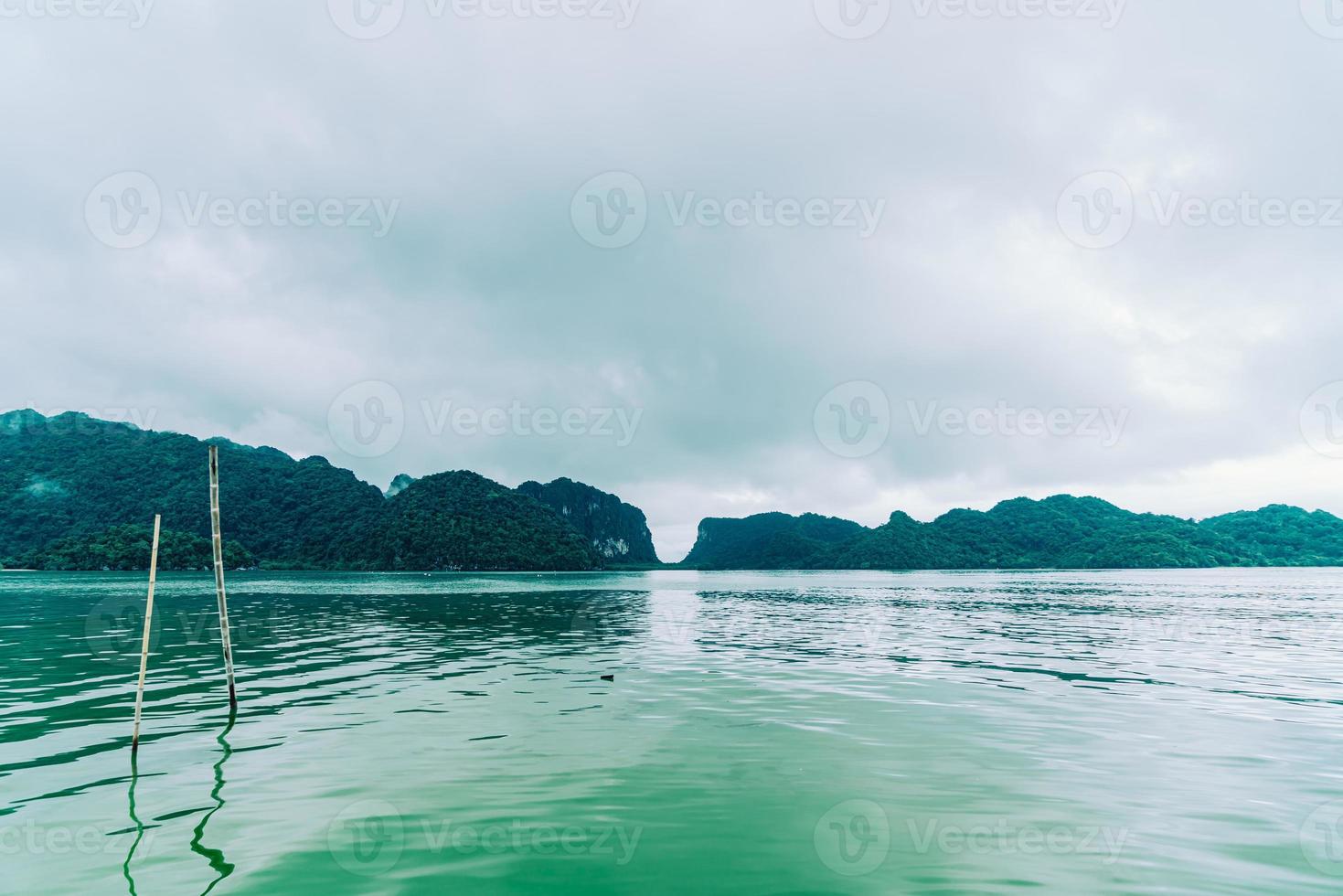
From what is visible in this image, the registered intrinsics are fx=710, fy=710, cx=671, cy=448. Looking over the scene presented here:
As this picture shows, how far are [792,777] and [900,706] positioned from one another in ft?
32.1

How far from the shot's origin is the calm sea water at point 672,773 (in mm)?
11289

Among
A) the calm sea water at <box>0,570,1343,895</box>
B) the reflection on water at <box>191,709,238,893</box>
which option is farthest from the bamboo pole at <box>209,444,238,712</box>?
the reflection on water at <box>191,709,238,893</box>

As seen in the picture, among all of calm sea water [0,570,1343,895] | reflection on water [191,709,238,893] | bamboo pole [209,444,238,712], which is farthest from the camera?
bamboo pole [209,444,238,712]

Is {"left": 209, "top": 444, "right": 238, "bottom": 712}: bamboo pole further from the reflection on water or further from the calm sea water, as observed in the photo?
the reflection on water

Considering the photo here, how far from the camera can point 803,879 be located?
430 inches

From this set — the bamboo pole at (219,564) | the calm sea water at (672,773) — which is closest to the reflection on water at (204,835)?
the calm sea water at (672,773)

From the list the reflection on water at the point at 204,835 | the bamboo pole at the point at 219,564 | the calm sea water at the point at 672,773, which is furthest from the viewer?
the bamboo pole at the point at 219,564

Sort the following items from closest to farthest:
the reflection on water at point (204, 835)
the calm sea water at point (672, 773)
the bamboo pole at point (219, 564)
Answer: the reflection on water at point (204, 835), the calm sea water at point (672, 773), the bamboo pole at point (219, 564)

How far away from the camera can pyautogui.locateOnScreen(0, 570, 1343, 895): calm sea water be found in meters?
11.3

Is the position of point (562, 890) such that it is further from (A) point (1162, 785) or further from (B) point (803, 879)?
(A) point (1162, 785)

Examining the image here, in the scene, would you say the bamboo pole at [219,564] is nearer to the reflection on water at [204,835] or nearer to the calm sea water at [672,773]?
the calm sea water at [672,773]

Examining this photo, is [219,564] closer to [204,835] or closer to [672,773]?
[204,835]

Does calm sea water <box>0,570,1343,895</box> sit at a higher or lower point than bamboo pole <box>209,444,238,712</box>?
lower

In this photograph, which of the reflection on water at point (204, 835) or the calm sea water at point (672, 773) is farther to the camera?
the calm sea water at point (672, 773)
